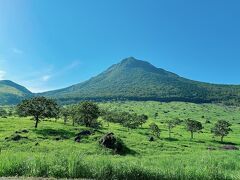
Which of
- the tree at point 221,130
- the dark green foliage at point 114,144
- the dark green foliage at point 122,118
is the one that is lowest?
the dark green foliage at point 114,144

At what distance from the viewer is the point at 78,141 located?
70688 mm

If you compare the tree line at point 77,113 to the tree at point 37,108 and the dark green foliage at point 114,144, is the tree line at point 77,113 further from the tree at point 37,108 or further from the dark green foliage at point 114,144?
the dark green foliage at point 114,144

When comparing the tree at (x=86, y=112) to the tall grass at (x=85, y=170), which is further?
the tree at (x=86, y=112)

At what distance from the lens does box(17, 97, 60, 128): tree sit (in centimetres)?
9883

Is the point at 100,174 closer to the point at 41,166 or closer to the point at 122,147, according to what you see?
the point at 41,166

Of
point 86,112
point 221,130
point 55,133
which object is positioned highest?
point 86,112

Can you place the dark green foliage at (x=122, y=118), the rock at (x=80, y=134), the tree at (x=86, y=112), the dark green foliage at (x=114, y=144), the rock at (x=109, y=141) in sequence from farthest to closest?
1. the dark green foliage at (x=122, y=118)
2. the tree at (x=86, y=112)
3. the rock at (x=80, y=134)
4. the rock at (x=109, y=141)
5. the dark green foliage at (x=114, y=144)

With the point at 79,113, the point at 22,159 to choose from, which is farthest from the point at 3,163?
the point at 79,113

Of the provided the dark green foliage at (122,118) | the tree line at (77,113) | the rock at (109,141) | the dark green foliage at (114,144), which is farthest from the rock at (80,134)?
the dark green foliage at (122,118)

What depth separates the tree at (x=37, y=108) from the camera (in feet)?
324

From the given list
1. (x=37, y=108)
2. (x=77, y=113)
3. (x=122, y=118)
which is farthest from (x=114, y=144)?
(x=122, y=118)

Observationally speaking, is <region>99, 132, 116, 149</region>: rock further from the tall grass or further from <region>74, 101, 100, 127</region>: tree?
<region>74, 101, 100, 127</region>: tree

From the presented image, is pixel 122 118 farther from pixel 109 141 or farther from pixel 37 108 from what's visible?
pixel 109 141

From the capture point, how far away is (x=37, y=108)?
9938cm
